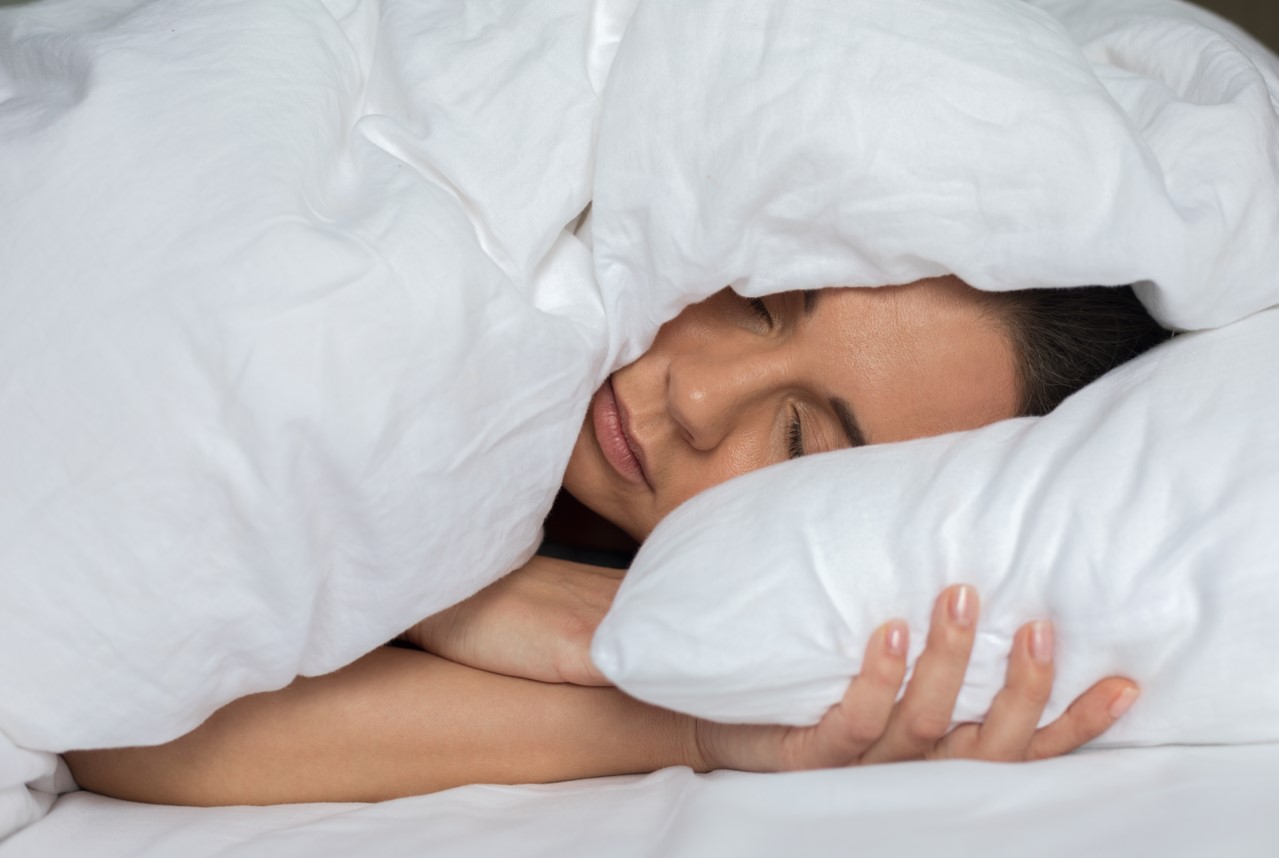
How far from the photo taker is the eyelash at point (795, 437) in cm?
94

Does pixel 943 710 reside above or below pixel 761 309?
below

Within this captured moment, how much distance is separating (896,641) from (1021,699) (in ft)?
0.28

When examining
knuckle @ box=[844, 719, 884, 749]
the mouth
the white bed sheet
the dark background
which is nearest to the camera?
the white bed sheet

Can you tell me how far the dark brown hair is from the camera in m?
0.90

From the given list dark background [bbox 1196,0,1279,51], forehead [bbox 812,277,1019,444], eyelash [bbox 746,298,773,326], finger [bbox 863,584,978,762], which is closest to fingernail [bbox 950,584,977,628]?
finger [bbox 863,584,978,762]

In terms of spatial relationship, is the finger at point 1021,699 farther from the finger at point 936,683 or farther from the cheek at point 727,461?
the cheek at point 727,461

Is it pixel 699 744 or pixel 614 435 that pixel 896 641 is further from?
pixel 614 435

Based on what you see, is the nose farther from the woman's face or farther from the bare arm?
the bare arm

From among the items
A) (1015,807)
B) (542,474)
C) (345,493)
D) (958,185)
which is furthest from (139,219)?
(1015,807)

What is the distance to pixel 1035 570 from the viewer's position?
0.70m

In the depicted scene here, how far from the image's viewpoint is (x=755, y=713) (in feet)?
2.44

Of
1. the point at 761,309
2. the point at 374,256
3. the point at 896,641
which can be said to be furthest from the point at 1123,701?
the point at 374,256

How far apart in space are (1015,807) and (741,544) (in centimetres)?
23

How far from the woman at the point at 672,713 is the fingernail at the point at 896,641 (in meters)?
0.01
